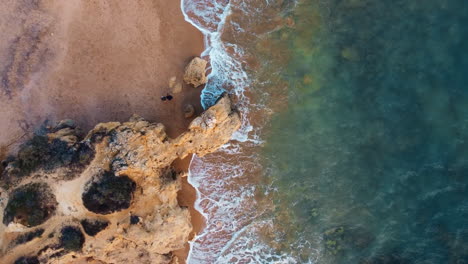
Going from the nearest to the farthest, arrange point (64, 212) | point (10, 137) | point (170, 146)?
1. point (64, 212)
2. point (170, 146)
3. point (10, 137)

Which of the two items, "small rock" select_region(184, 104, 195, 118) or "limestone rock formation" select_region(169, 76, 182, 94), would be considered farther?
"limestone rock formation" select_region(169, 76, 182, 94)

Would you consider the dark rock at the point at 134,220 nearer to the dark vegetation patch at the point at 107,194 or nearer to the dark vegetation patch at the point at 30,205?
the dark vegetation patch at the point at 107,194

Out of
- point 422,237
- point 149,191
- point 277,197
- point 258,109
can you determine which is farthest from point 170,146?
point 422,237

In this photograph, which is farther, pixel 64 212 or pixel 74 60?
pixel 74 60

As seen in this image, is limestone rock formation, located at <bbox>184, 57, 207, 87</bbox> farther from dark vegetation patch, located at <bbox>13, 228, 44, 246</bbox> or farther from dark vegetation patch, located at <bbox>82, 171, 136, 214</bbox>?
dark vegetation patch, located at <bbox>13, 228, 44, 246</bbox>

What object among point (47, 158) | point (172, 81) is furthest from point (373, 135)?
point (47, 158)

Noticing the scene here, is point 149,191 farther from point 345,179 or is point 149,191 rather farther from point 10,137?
point 345,179

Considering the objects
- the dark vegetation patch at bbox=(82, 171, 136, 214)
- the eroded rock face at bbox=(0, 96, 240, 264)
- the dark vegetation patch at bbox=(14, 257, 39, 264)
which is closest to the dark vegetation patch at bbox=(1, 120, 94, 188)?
the eroded rock face at bbox=(0, 96, 240, 264)

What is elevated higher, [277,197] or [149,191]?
[149,191]
